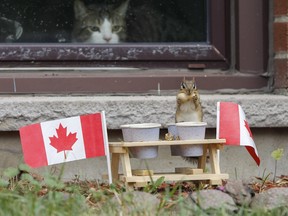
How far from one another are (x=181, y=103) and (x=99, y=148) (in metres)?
0.36

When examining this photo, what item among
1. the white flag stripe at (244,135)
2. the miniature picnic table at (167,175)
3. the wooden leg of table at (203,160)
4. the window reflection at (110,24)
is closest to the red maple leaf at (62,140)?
the miniature picnic table at (167,175)

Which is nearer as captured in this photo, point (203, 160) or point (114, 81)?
point (203, 160)

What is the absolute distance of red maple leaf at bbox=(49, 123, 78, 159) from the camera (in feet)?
10.8

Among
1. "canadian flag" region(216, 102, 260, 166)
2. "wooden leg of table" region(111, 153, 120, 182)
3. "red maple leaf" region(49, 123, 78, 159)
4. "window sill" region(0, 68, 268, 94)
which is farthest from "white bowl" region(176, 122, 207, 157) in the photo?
"window sill" region(0, 68, 268, 94)

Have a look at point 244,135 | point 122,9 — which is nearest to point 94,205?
point 244,135

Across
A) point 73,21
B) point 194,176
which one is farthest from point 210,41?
point 194,176

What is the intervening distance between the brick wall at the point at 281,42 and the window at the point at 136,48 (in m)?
0.09

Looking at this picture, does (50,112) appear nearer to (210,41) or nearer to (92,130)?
(92,130)

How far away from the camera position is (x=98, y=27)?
442 centimetres

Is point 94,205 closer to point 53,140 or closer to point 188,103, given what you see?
point 53,140

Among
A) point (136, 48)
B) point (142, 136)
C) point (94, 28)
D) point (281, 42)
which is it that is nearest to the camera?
point (142, 136)

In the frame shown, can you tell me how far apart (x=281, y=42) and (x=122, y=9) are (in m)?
0.82

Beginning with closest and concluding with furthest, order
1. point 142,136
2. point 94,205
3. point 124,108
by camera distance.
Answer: point 94,205 < point 142,136 < point 124,108

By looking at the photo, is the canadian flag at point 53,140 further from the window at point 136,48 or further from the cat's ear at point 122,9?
the cat's ear at point 122,9
